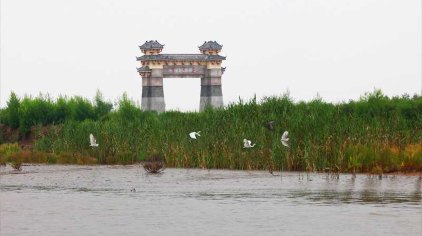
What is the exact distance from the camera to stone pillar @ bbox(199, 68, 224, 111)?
193 ft

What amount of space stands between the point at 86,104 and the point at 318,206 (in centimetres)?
3684

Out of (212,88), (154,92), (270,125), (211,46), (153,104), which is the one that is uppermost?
(211,46)

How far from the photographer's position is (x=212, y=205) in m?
16.6

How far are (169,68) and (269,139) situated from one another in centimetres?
3113

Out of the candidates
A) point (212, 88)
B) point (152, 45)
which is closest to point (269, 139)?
point (152, 45)

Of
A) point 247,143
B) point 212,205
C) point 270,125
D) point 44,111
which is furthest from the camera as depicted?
point 44,111

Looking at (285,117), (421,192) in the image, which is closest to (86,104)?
(285,117)

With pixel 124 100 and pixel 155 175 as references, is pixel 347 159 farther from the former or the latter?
pixel 124 100

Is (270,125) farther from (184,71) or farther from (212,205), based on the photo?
(184,71)

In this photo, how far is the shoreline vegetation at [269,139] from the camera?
2519 centimetres

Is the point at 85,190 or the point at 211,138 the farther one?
the point at 211,138

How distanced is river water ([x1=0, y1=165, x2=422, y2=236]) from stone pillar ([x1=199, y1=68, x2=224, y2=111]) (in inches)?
1292

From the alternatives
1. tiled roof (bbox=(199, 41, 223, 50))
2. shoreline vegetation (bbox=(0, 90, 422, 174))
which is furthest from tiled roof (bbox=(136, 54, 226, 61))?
shoreline vegetation (bbox=(0, 90, 422, 174))

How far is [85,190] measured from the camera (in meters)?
21.0
